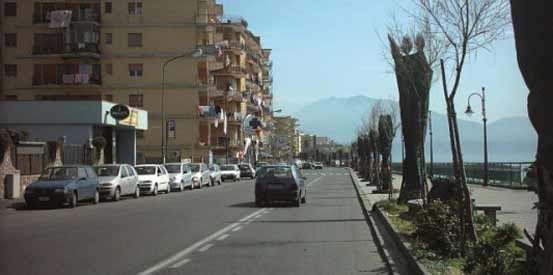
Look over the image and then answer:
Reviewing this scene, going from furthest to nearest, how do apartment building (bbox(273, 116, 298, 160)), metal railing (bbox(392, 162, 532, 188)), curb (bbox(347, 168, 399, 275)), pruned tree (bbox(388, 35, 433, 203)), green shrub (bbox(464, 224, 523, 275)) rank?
1. apartment building (bbox(273, 116, 298, 160))
2. metal railing (bbox(392, 162, 532, 188))
3. pruned tree (bbox(388, 35, 433, 203))
4. curb (bbox(347, 168, 399, 275))
5. green shrub (bbox(464, 224, 523, 275))

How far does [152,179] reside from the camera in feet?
118

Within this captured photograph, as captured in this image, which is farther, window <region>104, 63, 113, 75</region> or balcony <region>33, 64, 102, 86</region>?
window <region>104, 63, 113, 75</region>

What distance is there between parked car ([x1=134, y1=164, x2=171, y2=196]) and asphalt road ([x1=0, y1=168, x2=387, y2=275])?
478 inches

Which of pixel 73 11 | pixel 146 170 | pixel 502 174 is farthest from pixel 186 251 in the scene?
pixel 73 11

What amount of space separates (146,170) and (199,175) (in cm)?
1001

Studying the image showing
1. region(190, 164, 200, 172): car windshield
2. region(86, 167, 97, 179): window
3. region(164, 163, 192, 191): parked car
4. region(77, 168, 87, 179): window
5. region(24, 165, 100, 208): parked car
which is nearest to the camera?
region(24, 165, 100, 208): parked car

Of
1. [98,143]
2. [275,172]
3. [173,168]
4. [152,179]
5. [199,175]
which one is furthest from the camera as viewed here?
[199,175]

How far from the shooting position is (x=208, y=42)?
78.9 m

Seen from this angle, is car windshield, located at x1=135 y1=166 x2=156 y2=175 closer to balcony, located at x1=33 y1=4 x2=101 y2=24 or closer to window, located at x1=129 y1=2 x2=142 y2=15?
balcony, located at x1=33 y1=4 x2=101 y2=24

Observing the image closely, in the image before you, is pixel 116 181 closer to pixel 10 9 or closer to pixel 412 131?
pixel 412 131

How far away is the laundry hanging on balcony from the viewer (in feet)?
223

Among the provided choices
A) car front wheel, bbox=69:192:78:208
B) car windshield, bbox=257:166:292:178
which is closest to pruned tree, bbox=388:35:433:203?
car windshield, bbox=257:166:292:178

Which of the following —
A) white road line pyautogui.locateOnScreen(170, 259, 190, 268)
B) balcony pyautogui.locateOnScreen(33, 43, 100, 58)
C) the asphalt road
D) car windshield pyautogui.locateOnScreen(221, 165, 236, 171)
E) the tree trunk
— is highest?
balcony pyautogui.locateOnScreen(33, 43, 100, 58)

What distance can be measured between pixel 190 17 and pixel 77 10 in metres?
11.6
